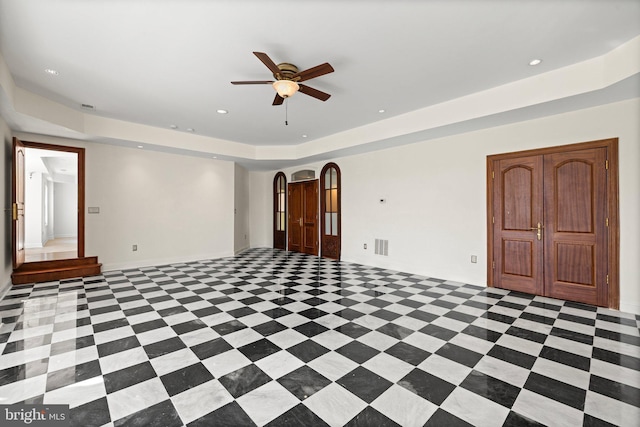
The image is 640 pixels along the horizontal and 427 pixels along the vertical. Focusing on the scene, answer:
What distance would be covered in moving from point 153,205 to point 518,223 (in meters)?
7.45

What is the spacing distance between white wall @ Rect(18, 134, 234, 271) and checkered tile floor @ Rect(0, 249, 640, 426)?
190 cm

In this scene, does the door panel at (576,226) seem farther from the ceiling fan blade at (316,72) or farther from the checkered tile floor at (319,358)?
the ceiling fan blade at (316,72)

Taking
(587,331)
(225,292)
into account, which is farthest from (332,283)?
(587,331)

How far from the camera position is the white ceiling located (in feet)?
8.00

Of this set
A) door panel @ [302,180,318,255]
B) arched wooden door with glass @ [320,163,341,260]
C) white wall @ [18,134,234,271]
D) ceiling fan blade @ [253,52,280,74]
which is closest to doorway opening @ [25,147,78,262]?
white wall @ [18,134,234,271]

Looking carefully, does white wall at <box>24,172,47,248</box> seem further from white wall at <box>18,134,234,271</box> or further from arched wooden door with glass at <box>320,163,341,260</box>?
arched wooden door with glass at <box>320,163,341,260</box>

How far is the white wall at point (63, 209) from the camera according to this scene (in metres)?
11.8

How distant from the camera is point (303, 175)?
8.52m

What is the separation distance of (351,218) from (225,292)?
12.2 feet

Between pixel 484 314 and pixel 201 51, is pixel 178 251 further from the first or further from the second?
pixel 484 314

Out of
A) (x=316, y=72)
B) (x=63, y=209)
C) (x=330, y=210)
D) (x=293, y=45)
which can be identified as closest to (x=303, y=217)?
(x=330, y=210)

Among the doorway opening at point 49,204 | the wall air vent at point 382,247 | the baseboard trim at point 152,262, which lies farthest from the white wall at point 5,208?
the wall air vent at point 382,247

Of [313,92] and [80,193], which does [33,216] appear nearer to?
[80,193]

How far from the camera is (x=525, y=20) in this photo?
8.45ft
